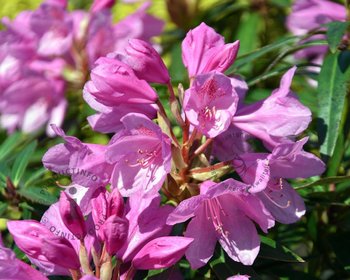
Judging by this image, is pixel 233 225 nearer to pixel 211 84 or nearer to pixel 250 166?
pixel 250 166

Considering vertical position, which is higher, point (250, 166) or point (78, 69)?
point (250, 166)

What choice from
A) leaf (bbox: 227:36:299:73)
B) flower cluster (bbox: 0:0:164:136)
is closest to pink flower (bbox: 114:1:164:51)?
flower cluster (bbox: 0:0:164:136)

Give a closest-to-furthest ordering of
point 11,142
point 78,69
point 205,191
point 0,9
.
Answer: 1. point 205,191
2. point 11,142
3. point 78,69
4. point 0,9

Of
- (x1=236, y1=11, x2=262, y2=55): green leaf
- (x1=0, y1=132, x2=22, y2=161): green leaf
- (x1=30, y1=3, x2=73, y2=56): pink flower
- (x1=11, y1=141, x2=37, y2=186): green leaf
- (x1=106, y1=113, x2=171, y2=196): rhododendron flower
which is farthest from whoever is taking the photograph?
(x1=236, y1=11, x2=262, y2=55): green leaf

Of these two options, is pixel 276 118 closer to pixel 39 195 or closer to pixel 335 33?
pixel 335 33

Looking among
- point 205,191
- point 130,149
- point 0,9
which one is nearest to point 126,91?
point 130,149

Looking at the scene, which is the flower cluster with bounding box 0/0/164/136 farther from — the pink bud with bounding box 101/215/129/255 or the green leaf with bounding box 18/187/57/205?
the pink bud with bounding box 101/215/129/255
